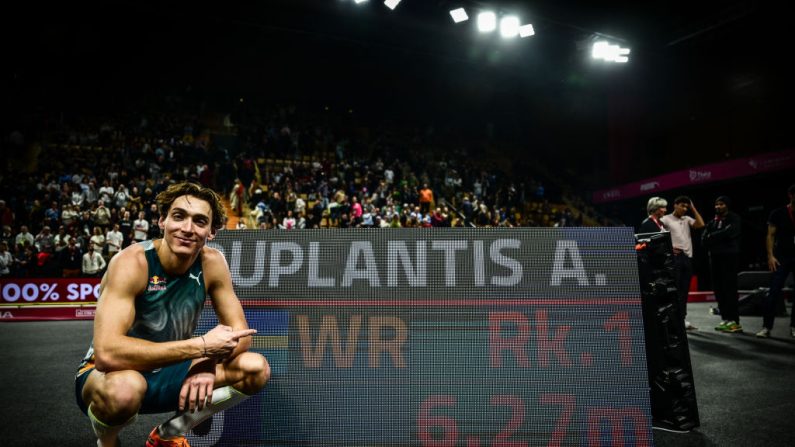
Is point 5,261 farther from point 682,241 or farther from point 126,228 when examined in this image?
point 682,241

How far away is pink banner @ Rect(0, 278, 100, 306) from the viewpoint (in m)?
8.84

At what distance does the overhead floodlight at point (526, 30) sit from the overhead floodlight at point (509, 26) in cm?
19

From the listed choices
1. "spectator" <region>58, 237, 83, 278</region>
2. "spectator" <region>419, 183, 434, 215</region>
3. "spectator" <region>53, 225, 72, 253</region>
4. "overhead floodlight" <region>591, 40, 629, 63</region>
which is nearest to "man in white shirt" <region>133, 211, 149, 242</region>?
"spectator" <region>58, 237, 83, 278</region>

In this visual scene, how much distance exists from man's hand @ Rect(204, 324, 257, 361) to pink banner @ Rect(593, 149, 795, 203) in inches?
648

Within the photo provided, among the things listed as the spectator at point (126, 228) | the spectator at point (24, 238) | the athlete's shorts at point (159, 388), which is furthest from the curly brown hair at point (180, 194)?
the spectator at point (24, 238)

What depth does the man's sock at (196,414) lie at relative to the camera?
6.97ft

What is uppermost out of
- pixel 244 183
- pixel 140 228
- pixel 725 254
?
pixel 244 183

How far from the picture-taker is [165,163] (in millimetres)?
13031

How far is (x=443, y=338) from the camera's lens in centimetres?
257

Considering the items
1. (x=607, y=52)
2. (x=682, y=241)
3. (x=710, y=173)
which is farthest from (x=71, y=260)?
(x=710, y=173)

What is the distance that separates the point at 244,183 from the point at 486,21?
8.72m

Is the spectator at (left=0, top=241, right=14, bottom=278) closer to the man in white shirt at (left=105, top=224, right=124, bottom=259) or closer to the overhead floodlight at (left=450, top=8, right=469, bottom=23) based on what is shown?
the man in white shirt at (left=105, top=224, right=124, bottom=259)

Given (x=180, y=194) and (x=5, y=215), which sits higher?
(x=5, y=215)

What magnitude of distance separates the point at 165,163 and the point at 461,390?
13.1 meters
